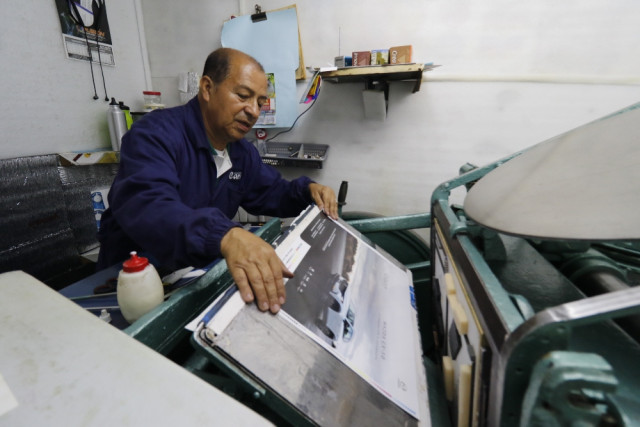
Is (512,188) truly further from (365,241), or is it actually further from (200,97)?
(200,97)

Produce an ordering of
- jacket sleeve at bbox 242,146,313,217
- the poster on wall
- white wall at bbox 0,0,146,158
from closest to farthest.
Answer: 1. jacket sleeve at bbox 242,146,313,217
2. white wall at bbox 0,0,146,158
3. the poster on wall

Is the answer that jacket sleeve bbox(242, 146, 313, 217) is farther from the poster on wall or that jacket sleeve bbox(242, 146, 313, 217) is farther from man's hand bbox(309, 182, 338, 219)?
the poster on wall

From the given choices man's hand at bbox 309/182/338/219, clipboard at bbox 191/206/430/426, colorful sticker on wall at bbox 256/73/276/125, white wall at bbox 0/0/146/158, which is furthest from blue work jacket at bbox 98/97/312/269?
white wall at bbox 0/0/146/158

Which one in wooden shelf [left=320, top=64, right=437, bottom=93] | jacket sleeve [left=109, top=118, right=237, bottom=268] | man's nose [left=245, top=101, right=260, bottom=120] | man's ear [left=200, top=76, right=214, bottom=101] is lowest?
jacket sleeve [left=109, top=118, right=237, bottom=268]

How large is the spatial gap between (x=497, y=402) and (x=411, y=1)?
81.3 inches

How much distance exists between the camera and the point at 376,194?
7.24 feet

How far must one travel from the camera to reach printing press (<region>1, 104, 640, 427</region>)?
33 cm

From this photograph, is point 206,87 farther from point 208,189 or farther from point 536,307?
point 536,307

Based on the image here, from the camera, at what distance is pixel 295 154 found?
2.23 metres

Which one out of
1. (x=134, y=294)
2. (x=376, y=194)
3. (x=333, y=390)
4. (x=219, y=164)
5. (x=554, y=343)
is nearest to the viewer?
(x=554, y=343)

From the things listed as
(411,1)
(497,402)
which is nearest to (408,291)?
(497,402)

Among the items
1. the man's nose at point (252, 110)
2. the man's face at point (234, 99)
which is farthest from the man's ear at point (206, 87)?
the man's nose at point (252, 110)

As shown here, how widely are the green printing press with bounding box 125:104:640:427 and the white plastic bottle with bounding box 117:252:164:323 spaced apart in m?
0.08

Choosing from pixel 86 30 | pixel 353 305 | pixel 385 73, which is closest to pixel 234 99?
pixel 385 73
